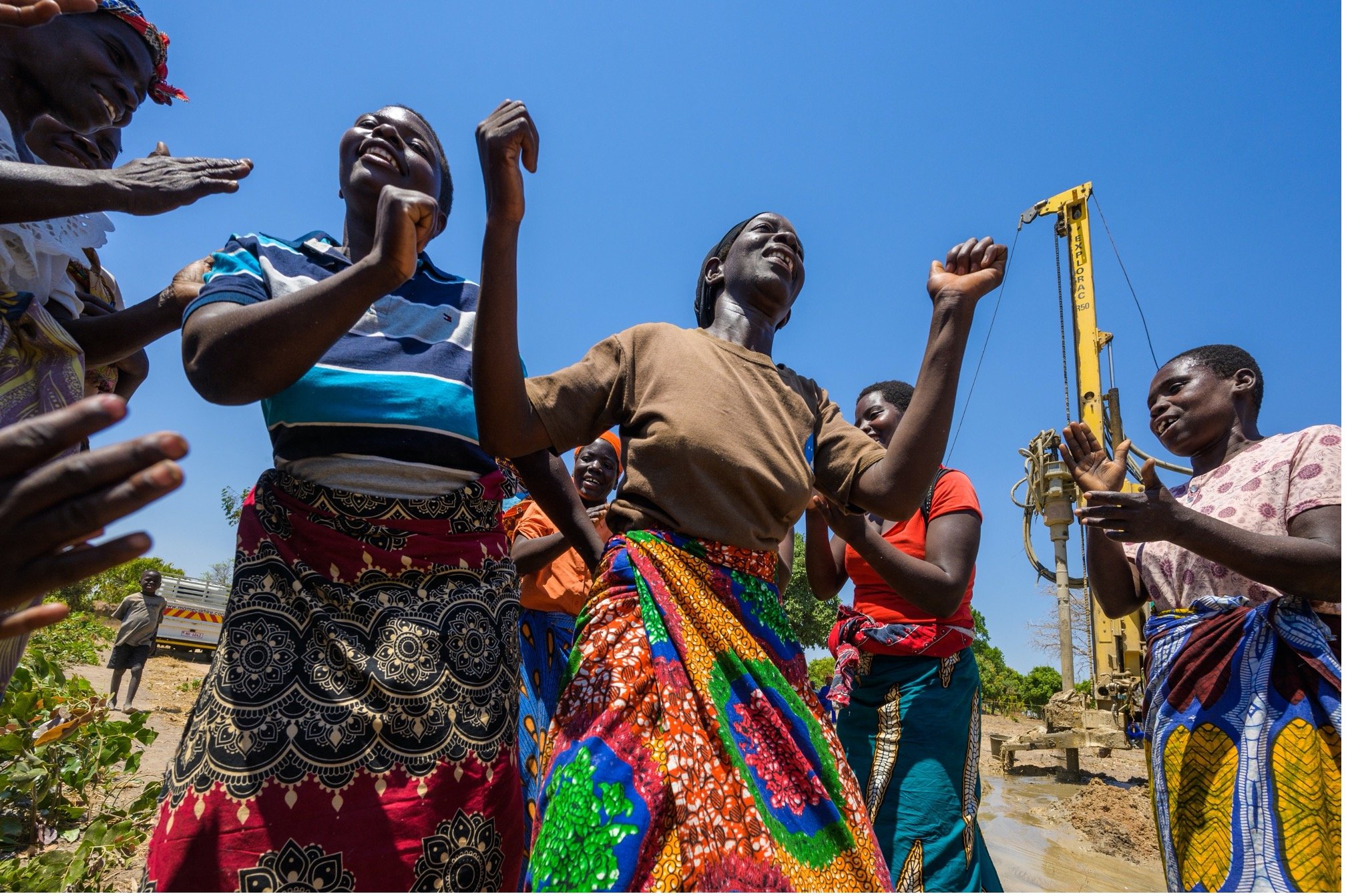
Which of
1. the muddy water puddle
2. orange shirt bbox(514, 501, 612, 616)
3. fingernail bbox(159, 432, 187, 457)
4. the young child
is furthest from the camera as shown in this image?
the young child

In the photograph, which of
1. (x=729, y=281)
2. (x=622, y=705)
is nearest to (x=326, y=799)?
(x=622, y=705)

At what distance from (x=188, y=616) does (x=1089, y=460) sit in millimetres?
21037

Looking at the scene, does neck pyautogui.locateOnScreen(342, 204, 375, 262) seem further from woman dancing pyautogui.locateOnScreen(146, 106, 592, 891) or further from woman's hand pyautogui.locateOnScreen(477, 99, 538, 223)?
woman's hand pyautogui.locateOnScreen(477, 99, 538, 223)

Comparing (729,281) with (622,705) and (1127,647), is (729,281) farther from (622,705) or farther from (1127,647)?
(1127,647)

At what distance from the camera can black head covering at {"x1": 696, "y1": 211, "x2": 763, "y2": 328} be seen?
2699 mm

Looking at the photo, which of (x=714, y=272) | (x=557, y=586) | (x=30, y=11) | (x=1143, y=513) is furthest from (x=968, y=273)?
(x=557, y=586)

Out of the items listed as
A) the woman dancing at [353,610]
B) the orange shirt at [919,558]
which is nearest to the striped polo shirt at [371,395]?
the woman dancing at [353,610]

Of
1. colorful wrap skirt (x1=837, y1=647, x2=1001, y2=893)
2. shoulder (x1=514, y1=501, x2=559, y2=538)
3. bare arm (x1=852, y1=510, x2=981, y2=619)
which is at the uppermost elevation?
shoulder (x1=514, y1=501, x2=559, y2=538)

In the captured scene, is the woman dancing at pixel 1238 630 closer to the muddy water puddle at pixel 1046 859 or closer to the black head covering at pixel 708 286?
the black head covering at pixel 708 286

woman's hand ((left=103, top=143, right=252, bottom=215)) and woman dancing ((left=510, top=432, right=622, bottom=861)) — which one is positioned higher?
woman's hand ((left=103, top=143, right=252, bottom=215))

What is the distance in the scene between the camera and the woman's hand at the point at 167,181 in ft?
6.26

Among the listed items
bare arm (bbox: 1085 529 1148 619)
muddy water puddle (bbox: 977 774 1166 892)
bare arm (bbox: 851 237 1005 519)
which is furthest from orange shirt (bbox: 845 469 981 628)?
muddy water puddle (bbox: 977 774 1166 892)

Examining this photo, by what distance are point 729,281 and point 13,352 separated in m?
1.81

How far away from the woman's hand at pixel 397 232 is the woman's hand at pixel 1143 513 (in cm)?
202
